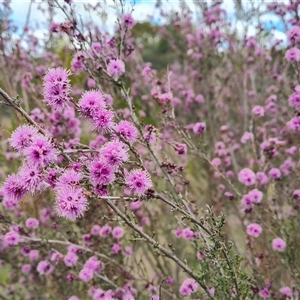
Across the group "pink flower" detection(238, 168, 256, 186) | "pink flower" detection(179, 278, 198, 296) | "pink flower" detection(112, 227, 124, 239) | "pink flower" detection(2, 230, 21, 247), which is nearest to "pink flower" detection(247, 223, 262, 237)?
"pink flower" detection(238, 168, 256, 186)

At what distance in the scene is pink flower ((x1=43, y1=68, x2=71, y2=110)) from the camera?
1.64m

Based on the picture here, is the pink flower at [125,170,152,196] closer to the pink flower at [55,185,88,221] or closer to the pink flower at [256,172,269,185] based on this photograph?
the pink flower at [55,185,88,221]

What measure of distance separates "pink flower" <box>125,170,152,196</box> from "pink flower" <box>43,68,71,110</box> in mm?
392

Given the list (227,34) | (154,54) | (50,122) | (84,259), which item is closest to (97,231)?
(84,259)

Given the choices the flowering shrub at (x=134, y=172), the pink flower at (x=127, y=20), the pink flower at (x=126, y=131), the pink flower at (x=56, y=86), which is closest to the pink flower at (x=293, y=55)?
the flowering shrub at (x=134, y=172)

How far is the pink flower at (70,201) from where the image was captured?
1500 millimetres

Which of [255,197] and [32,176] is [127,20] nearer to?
[255,197]

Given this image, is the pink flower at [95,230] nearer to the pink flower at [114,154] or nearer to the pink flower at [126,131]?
the pink flower at [126,131]

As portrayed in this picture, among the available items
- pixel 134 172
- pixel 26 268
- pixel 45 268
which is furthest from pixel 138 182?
pixel 26 268

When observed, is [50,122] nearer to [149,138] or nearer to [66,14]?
[66,14]

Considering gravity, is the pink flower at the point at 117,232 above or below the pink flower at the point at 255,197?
below

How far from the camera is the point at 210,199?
509cm

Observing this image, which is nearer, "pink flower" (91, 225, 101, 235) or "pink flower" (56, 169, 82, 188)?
"pink flower" (56, 169, 82, 188)

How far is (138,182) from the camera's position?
1.70 m
